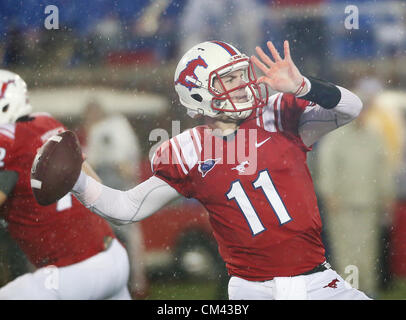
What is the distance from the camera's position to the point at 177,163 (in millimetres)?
2094

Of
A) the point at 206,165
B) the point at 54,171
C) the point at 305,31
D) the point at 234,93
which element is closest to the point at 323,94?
the point at 234,93

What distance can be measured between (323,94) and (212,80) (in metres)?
0.42

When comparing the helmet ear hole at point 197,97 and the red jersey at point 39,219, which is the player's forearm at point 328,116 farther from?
the red jersey at point 39,219

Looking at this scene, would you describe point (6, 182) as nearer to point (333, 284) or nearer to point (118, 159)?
point (118, 159)

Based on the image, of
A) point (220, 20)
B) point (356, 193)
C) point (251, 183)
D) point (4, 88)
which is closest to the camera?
point (251, 183)

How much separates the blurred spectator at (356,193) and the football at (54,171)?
59.3 inches

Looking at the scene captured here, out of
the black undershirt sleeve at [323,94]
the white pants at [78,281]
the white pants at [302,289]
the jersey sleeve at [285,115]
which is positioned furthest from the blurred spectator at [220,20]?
the white pants at [302,289]

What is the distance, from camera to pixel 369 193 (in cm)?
320

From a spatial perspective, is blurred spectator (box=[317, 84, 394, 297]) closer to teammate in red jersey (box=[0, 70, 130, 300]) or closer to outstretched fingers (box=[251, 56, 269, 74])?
outstretched fingers (box=[251, 56, 269, 74])

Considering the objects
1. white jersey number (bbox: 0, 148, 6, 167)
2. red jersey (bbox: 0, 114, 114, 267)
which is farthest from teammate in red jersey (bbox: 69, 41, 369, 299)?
white jersey number (bbox: 0, 148, 6, 167)

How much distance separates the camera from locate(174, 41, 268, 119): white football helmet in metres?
2.07

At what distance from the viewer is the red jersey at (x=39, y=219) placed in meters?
2.33

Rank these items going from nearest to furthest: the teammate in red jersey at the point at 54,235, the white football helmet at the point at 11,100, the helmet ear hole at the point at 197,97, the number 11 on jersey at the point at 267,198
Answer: the number 11 on jersey at the point at 267,198 → the helmet ear hole at the point at 197,97 → the teammate in red jersey at the point at 54,235 → the white football helmet at the point at 11,100
